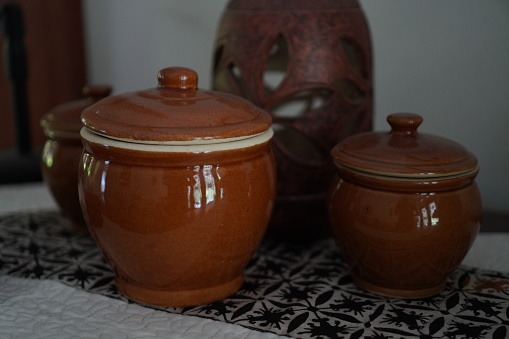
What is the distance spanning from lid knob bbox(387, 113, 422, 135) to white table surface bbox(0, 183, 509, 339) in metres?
0.33

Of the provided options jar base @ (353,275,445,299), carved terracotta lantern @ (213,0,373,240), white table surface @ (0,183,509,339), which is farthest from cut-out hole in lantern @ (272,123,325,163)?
white table surface @ (0,183,509,339)

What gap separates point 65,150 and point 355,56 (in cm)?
51

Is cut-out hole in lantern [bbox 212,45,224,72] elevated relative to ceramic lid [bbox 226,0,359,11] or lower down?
lower down

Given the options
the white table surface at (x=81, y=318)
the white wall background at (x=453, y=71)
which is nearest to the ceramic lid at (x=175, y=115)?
the white table surface at (x=81, y=318)

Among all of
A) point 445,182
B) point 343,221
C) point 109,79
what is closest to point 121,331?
point 343,221

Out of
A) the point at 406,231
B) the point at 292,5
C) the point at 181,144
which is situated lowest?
the point at 406,231

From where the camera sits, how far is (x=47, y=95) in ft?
5.94

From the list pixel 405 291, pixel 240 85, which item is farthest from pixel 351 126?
pixel 405 291

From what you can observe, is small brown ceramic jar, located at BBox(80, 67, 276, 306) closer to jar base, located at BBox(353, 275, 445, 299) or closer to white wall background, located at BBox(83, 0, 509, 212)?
jar base, located at BBox(353, 275, 445, 299)

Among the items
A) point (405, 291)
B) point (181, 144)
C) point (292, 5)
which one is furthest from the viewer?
point (292, 5)

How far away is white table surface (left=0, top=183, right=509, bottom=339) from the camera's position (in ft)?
2.25

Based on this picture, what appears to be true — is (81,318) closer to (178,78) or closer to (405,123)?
(178,78)

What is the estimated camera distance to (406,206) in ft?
2.37

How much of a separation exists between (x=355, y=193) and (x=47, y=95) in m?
1.35
